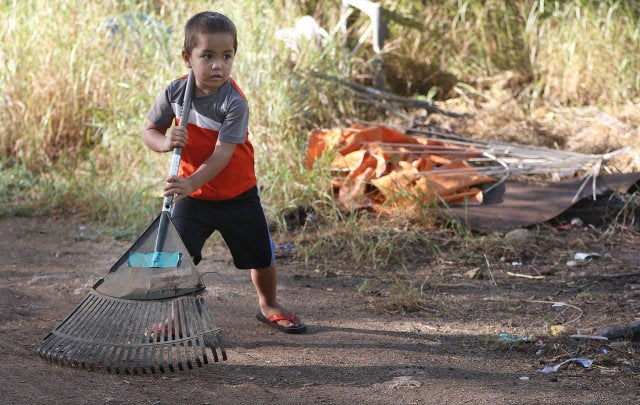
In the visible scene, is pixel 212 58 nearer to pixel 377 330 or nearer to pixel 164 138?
pixel 164 138

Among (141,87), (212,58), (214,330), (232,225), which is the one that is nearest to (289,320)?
(232,225)

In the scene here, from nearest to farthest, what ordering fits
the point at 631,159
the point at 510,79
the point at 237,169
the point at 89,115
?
the point at 237,169 → the point at 631,159 → the point at 89,115 → the point at 510,79

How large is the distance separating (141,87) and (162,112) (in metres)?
2.83

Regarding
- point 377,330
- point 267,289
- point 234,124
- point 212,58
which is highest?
point 212,58

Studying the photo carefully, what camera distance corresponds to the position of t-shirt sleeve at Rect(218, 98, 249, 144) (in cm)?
285

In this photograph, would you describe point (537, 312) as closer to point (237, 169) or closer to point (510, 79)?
point (237, 169)

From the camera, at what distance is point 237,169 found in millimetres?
3008

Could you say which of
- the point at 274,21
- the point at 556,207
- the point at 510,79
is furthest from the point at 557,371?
the point at 510,79

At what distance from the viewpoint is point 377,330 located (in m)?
3.24

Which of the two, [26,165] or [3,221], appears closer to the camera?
[3,221]

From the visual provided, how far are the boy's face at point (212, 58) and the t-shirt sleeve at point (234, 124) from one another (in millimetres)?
95

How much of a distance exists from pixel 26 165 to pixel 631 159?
3996 millimetres

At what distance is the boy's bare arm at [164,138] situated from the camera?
2773 millimetres

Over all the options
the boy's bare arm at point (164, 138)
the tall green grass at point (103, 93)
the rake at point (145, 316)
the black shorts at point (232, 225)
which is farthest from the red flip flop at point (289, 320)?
the tall green grass at point (103, 93)
